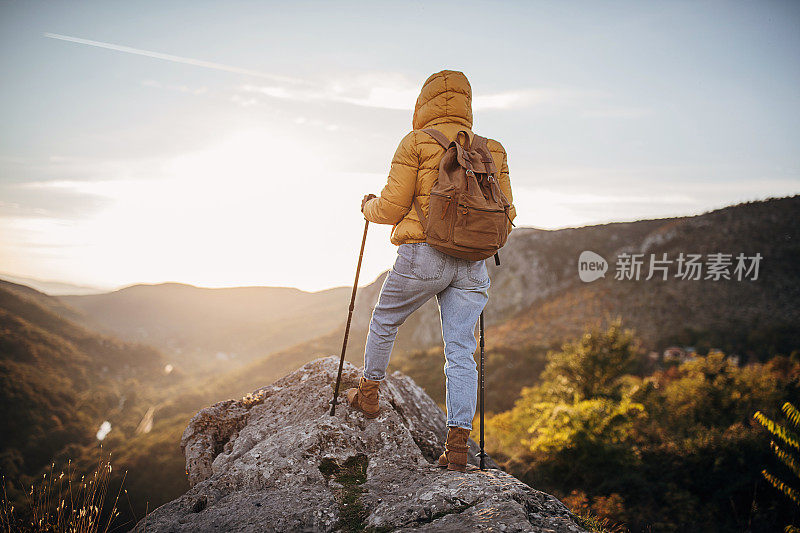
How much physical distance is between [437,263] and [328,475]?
2.06 metres

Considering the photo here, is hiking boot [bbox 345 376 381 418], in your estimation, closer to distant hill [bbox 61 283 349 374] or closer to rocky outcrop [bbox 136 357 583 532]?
rocky outcrop [bbox 136 357 583 532]

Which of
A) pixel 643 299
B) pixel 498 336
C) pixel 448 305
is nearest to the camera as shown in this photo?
pixel 448 305

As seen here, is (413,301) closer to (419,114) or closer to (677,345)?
(419,114)

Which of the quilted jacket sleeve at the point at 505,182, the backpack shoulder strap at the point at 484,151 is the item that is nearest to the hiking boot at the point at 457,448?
the quilted jacket sleeve at the point at 505,182

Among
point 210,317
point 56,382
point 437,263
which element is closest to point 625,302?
point 437,263

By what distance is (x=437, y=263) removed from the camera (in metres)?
A: 3.12

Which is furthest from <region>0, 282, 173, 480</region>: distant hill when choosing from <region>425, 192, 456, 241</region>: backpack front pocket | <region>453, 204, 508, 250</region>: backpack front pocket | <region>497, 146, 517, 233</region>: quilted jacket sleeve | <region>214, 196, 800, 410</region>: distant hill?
<region>497, 146, 517, 233</region>: quilted jacket sleeve

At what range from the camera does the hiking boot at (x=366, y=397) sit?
12.4 ft

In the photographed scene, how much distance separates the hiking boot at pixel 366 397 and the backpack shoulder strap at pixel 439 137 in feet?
7.40

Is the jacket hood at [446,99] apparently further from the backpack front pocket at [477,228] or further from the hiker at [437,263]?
the backpack front pocket at [477,228]

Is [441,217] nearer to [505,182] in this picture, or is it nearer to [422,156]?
[422,156]

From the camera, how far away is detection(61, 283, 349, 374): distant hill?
84250mm

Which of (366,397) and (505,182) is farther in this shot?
(366,397)

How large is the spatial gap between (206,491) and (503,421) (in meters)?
10.6
